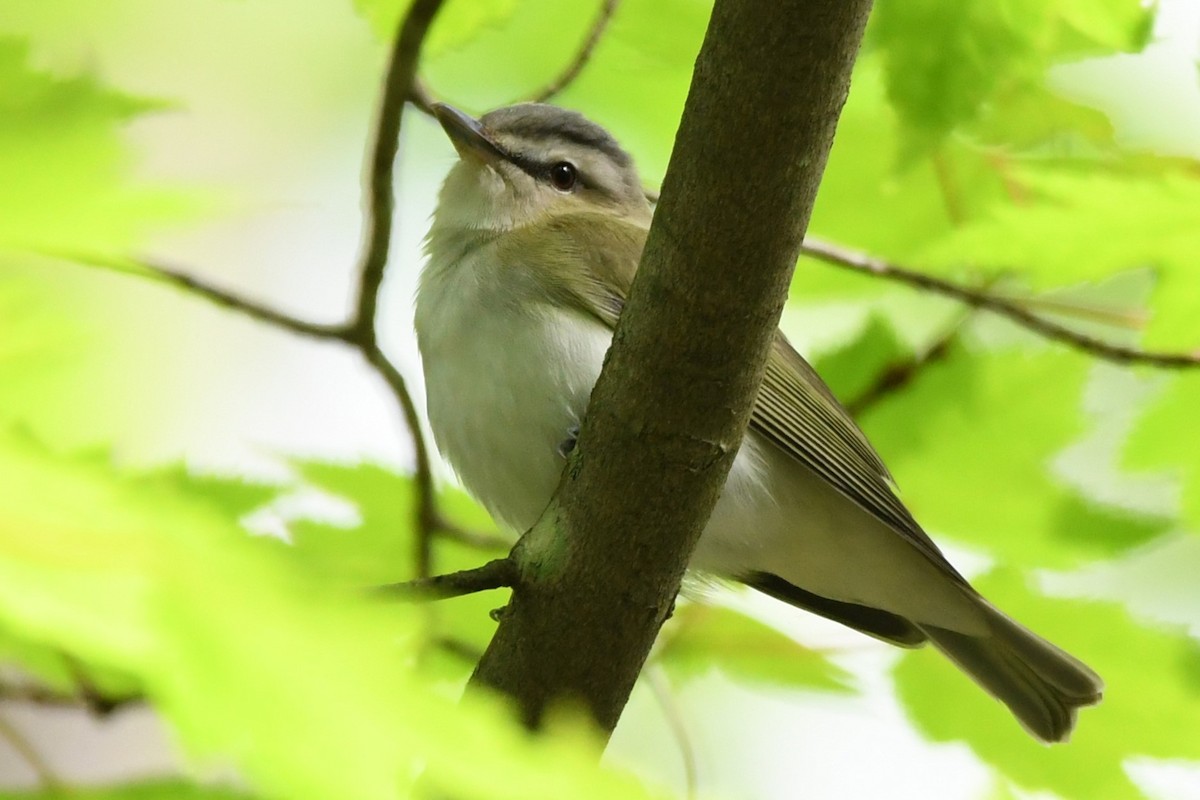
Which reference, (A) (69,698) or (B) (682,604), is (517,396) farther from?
(A) (69,698)

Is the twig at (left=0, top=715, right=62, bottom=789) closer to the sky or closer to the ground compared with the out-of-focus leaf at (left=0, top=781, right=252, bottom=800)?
closer to the sky

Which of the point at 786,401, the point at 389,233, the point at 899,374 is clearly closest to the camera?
the point at 389,233

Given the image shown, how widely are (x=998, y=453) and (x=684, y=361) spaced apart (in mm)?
1011

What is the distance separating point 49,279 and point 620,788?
675 mm

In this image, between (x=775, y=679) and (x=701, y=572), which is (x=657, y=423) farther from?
(x=701, y=572)

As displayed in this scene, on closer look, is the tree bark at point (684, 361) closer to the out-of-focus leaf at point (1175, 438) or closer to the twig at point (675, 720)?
the twig at point (675, 720)

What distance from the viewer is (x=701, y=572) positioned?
3004mm

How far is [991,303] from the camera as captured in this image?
2488 mm

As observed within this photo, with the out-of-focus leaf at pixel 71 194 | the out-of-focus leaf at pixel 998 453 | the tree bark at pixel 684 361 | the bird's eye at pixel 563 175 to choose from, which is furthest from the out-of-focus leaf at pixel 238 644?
the bird's eye at pixel 563 175

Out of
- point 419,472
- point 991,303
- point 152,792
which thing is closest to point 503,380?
point 419,472

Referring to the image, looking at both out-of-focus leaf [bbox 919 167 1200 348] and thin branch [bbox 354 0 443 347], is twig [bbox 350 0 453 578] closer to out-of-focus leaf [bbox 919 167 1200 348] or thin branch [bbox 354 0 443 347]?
thin branch [bbox 354 0 443 347]

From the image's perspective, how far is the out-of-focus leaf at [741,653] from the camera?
2404 mm

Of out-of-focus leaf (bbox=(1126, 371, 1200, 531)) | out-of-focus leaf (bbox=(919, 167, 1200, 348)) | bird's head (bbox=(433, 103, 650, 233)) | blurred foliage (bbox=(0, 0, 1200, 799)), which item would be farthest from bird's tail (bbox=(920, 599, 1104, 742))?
bird's head (bbox=(433, 103, 650, 233))

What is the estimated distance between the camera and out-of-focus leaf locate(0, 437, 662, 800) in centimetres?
46
